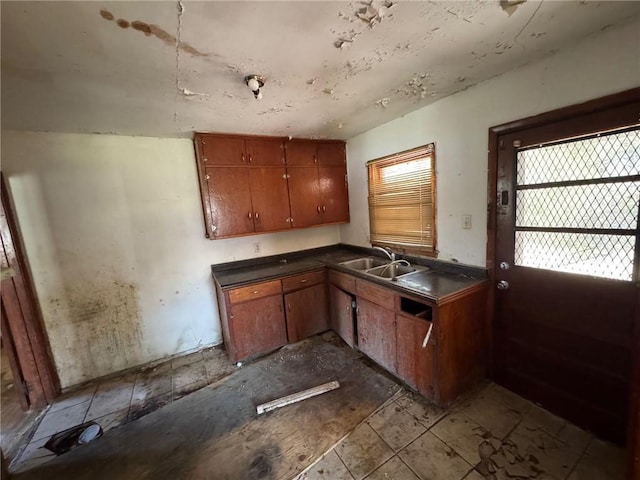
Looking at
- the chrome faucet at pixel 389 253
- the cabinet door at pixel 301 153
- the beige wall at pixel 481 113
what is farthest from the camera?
the cabinet door at pixel 301 153

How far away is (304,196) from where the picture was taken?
3.08m

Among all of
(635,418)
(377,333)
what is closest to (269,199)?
(377,333)

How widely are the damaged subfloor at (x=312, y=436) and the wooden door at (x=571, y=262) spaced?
28 cm

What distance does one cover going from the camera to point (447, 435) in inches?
65.4

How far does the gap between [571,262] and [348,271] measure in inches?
63.4

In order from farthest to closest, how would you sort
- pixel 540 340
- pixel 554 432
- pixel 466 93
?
pixel 466 93
pixel 540 340
pixel 554 432

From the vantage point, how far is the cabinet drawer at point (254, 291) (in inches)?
97.6

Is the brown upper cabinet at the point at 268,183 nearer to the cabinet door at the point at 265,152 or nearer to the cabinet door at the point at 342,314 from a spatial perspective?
the cabinet door at the point at 265,152

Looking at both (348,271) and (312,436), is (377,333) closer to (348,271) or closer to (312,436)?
A: (348,271)

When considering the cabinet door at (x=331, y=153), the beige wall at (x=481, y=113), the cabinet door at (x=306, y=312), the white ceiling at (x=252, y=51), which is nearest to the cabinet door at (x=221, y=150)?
the white ceiling at (x=252, y=51)

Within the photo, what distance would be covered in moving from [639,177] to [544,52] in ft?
2.83

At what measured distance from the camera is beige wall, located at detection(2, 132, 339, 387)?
2195 millimetres

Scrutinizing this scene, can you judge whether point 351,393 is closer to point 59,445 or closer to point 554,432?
point 554,432

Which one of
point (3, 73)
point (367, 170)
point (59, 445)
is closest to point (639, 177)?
point (367, 170)
